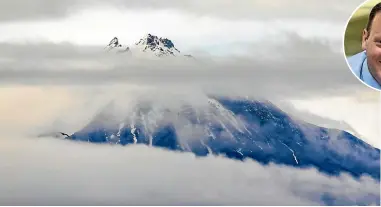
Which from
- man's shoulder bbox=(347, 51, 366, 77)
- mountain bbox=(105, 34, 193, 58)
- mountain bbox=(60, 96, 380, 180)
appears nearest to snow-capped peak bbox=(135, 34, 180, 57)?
mountain bbox=(105, 34, 193, 58)

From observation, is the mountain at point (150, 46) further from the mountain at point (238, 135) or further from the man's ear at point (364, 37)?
the man's ear at point (364, 37)

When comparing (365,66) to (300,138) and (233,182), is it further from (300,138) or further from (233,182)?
(233,182)

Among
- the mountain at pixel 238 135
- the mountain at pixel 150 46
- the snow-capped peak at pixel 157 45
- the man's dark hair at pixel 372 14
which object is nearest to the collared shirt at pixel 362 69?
the man's dark hair at pixel 372 14

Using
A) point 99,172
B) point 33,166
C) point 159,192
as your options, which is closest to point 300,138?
Result: point 159,192

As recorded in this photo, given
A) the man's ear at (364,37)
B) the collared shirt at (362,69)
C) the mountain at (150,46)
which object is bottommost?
the collared shirt at (362,69)

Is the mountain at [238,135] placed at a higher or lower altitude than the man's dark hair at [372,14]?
lower

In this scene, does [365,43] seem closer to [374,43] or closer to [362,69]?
[374,43]

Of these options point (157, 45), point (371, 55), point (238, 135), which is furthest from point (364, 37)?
point (157, 45)
